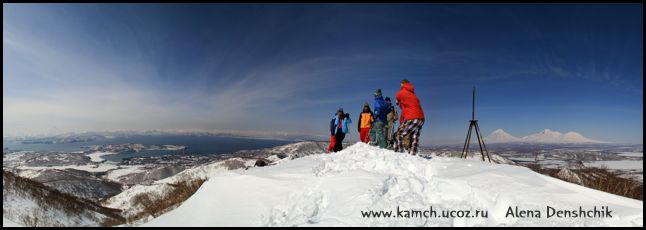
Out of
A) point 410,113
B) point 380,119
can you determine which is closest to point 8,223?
point 410,113

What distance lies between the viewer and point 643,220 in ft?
14.1

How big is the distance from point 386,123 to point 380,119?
1.39ft

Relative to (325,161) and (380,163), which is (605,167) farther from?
(325,161)

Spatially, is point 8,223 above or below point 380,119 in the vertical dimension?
below

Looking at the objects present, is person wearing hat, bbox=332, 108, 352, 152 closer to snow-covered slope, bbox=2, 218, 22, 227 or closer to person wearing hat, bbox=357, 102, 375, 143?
person wearing hat, bbox=357, 102, 375, 143

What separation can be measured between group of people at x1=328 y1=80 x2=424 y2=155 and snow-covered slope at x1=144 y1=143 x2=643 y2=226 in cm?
360

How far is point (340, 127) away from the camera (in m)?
15.1

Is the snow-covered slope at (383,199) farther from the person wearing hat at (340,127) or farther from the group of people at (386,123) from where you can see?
the person wearing hat at (340,127)

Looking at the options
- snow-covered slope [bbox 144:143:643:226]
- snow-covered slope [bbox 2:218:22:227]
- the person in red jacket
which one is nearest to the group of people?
the person in red jacket

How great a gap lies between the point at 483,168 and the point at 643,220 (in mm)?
2884

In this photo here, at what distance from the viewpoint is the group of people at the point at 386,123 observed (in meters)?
10.4

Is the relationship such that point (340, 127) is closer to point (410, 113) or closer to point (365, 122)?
point (365, 122)

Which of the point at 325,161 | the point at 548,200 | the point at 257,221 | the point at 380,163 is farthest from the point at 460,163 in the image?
the point at 257,221

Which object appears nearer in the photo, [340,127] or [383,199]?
[383,199]
